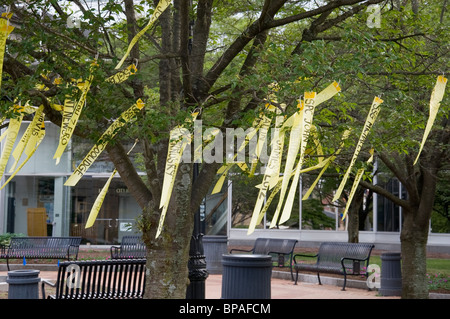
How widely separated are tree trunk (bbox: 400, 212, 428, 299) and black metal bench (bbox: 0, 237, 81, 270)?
30.0ft

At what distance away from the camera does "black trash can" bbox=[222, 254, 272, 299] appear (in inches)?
343

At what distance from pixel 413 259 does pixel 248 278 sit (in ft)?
15.3

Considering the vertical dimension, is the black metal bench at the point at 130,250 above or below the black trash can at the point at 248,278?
below

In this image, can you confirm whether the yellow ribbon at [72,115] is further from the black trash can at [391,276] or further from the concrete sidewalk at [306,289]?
the black trash can at [391,276]

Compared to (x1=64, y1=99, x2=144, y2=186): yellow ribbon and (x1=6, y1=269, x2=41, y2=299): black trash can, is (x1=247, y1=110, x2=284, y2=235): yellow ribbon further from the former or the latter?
(x1=6, y1=269, x2=41, y2=299): black trash can

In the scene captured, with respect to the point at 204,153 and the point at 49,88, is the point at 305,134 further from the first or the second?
the point at 49,88

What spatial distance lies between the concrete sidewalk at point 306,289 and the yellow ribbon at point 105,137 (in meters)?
5.55

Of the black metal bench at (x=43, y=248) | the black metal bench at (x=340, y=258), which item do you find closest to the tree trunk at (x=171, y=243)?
the black metal bench at (x=340, y=258)

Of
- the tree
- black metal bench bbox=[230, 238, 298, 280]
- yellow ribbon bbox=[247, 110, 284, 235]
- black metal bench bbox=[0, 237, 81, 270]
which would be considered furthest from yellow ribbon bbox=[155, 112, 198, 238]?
black metal bench bbox=[0, 237, 81, 270]

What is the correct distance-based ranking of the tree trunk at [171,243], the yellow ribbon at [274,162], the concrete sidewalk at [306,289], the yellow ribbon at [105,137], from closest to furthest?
the yellow ribbon at [274,162] < the yellow ribbon at [105,137] < the tree trunk at [171,243] < the concrete sidewalk at [306,289]

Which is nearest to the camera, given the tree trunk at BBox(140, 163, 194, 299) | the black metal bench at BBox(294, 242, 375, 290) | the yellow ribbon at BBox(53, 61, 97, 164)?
the yellow ribbon at BBox(53, 61, 97, 164)

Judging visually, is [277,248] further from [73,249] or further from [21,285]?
[21,285]

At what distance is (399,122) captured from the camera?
967 centimetres

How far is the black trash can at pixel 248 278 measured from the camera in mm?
8711
